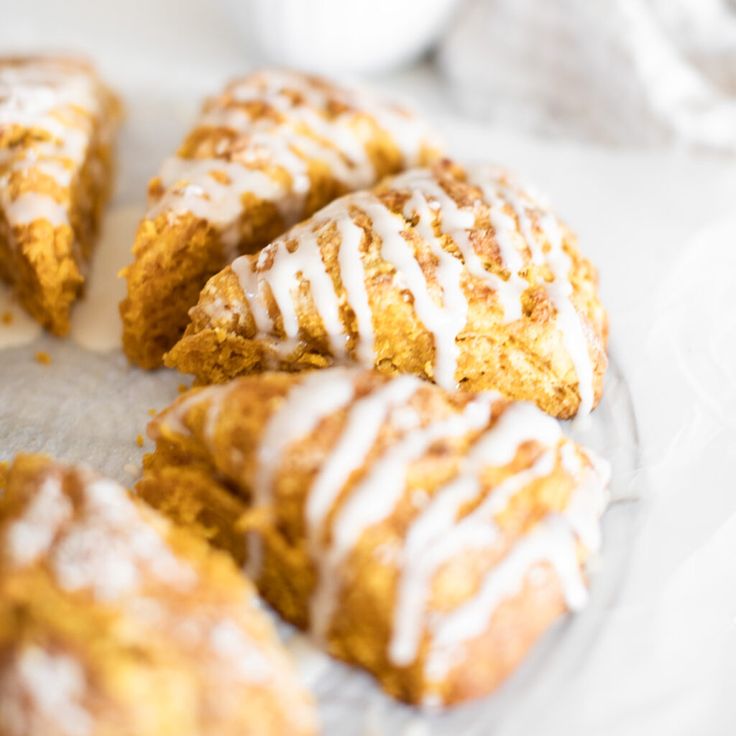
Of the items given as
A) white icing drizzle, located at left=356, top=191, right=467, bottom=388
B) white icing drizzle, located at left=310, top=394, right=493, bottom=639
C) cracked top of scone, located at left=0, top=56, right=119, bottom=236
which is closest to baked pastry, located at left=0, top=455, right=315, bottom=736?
white icing drizzle, located at left=310, top=394, right=493, bottom=639

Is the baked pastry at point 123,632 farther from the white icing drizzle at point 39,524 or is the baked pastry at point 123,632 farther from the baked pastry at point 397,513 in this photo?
the baked pastry at point 397,513

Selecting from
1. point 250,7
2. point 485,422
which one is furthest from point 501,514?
point 250,7

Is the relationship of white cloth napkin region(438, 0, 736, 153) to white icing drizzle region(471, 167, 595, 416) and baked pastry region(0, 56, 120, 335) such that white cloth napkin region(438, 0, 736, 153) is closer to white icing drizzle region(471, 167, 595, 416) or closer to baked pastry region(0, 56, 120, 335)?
white icing drizzle region(471, 167, 595, 416)

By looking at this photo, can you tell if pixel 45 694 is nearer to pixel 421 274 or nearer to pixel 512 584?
pixel 512 584

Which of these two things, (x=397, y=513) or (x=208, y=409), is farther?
(x=208, y=409)

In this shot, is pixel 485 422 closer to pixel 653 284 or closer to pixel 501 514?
pixel 501 514

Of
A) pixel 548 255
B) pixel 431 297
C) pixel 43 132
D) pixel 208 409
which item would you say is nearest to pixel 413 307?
pixel 431 297
